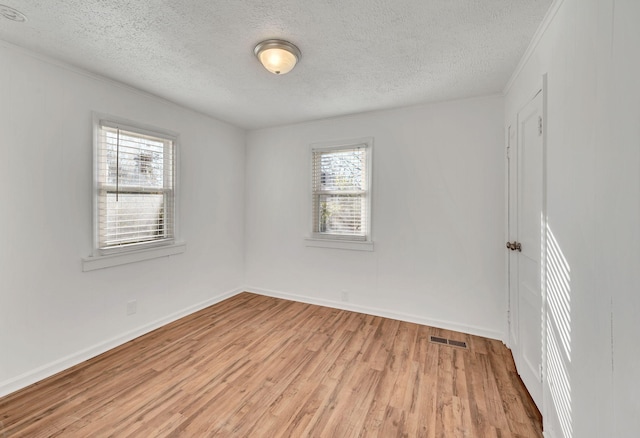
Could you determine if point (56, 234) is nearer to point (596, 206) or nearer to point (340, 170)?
point (340, 170)

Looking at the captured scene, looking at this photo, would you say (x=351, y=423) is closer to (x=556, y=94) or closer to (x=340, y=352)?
(x=340, y=352)

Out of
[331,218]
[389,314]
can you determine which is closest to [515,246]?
[389,314]

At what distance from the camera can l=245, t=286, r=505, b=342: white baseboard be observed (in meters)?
2.99

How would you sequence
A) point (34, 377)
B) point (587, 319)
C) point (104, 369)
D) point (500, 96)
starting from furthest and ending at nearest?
point (500, 96) → point (104, 369) → point (34, 377) → point (587, 319)

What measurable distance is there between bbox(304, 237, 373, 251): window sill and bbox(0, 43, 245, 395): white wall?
184cm

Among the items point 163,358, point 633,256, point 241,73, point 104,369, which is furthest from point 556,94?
point 104,369

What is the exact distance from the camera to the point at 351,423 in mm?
1773

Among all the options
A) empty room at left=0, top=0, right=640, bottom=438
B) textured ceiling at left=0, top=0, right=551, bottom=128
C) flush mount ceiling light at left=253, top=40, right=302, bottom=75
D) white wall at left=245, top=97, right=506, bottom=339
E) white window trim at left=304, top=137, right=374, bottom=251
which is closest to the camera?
empty room at left=0, top=0, right=640, bottom=438

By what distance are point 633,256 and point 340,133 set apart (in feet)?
10.5

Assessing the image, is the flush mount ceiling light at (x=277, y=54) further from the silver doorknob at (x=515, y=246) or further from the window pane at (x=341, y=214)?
the silver doorknob at (x=515, y=246)

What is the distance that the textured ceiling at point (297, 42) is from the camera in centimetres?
167

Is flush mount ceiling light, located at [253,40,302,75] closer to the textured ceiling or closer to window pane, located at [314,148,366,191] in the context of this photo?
the textured ceiling

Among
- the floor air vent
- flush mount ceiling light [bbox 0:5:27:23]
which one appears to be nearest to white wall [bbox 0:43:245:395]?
flush mount ceiling light [bbox 0:5:27:23]

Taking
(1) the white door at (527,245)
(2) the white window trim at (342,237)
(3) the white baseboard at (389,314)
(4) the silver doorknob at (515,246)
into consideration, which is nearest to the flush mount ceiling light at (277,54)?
(2) the white window trim at (342,237)
